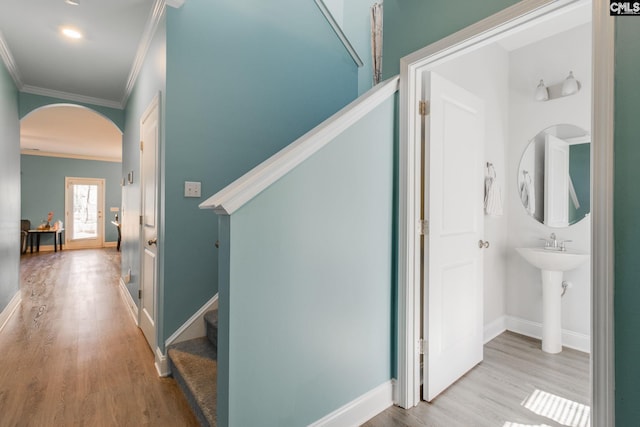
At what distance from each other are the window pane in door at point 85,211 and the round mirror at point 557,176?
36.7 feet

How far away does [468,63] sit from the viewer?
2.68 m

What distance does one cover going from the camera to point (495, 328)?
305cm

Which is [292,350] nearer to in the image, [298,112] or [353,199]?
[353,199]

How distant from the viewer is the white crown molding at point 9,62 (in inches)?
118

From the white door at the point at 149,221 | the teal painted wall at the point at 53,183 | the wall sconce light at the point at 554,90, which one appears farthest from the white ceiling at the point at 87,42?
the teal painted wall at the point at 53,183

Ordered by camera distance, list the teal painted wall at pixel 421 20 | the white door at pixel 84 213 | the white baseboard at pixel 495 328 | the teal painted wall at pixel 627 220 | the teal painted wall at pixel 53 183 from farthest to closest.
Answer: the white door at pixel 84 213, the teal painted wall at pixel 53 183, the white baseboard at pixel 495 328, the teal painted wall at pixel 421 20, the teal painted wall at pixel 627 220

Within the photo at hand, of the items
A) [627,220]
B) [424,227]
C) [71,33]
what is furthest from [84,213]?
[627,220]

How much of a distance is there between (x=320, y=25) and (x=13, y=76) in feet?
11.7

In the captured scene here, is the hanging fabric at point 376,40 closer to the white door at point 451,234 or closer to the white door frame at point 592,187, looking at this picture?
the white door at point 451,234

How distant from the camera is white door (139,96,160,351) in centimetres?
242

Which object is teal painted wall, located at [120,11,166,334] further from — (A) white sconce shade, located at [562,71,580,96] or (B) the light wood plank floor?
(A) white sconce shade, located at [562,71,580,96]

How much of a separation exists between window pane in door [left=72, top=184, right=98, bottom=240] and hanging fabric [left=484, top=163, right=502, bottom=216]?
1089 centimetres

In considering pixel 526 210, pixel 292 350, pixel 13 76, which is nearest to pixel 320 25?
pixel 526 210

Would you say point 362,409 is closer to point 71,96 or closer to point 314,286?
point 314,286
